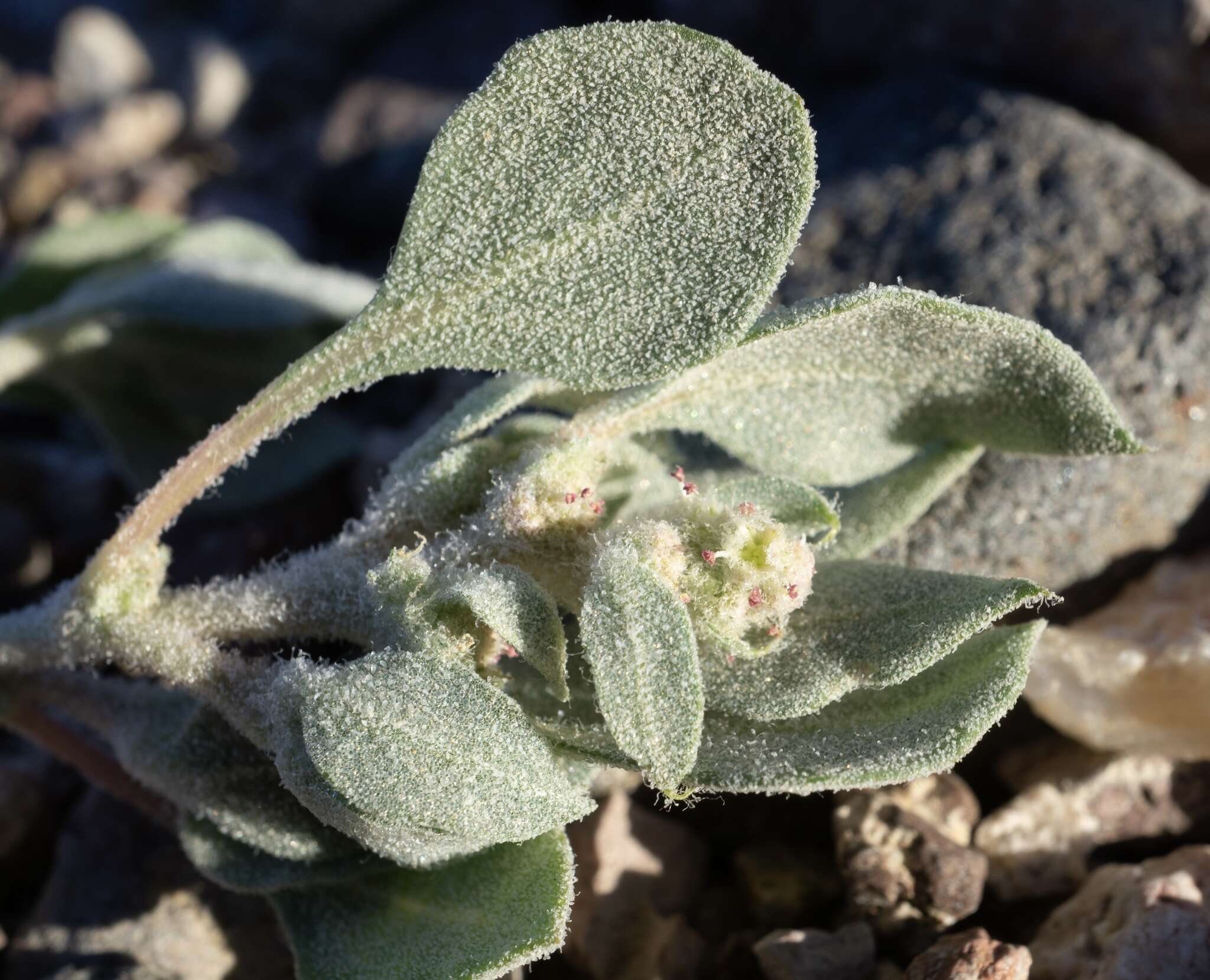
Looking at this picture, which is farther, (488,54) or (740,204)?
(488,54)

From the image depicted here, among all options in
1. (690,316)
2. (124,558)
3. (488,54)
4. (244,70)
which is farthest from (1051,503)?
(244,70)

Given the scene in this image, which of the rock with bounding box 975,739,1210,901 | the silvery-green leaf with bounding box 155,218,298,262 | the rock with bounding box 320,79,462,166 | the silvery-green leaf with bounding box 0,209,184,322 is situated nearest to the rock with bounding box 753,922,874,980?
the rock with bounding box 975,739,1210,901

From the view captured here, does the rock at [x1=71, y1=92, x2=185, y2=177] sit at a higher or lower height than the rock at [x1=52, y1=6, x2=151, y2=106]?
lower

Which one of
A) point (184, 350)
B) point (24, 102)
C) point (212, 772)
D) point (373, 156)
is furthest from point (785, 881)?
point (24, 102)

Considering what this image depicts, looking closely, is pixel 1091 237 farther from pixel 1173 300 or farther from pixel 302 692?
pixel 302 692

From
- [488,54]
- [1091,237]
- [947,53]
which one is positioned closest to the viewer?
[1091,237]

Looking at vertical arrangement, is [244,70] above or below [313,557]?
above

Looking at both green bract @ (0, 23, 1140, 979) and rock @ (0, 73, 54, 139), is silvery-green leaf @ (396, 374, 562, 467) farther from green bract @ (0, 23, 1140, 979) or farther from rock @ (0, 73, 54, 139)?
rock @ (0, 73, 54, 139)
